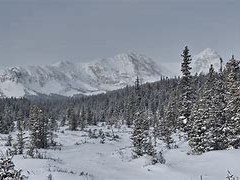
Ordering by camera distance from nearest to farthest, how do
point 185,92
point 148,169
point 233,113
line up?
point 148,169 < point 233,113 < point 185,92

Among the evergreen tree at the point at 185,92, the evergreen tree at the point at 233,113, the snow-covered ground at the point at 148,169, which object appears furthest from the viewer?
the evergreen tree at the point at 185,92

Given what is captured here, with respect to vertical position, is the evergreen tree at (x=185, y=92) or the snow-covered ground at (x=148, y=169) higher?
the evergreen tree at (x=185, y=92)

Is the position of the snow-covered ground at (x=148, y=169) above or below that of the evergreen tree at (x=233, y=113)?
below

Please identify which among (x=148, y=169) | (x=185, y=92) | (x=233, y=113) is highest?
(x=185, y=92)

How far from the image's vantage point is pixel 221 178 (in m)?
17.5

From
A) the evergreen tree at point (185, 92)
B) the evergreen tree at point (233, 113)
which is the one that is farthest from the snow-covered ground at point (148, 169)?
the evergreen tree at point (185, 92)

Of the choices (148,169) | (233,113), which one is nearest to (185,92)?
(233,113)

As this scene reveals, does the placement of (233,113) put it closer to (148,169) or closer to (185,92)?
(185,92)

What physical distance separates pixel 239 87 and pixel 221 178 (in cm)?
1734

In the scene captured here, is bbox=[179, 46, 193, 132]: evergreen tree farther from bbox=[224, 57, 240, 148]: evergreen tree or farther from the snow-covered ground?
the snow-covered ground

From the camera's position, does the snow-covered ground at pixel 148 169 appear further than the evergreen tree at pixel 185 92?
No

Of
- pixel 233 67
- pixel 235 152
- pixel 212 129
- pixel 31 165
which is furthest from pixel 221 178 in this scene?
pixel 233 67

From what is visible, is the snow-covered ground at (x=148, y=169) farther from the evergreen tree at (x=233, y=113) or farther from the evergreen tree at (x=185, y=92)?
the evergreen tree at (x=185, y=92)

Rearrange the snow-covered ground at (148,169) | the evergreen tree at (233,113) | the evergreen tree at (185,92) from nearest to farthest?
1. the snow-covered ground at (148,169)
2. the evergreen tree at (233,113)
3. the evergreen tree at (185,92)
